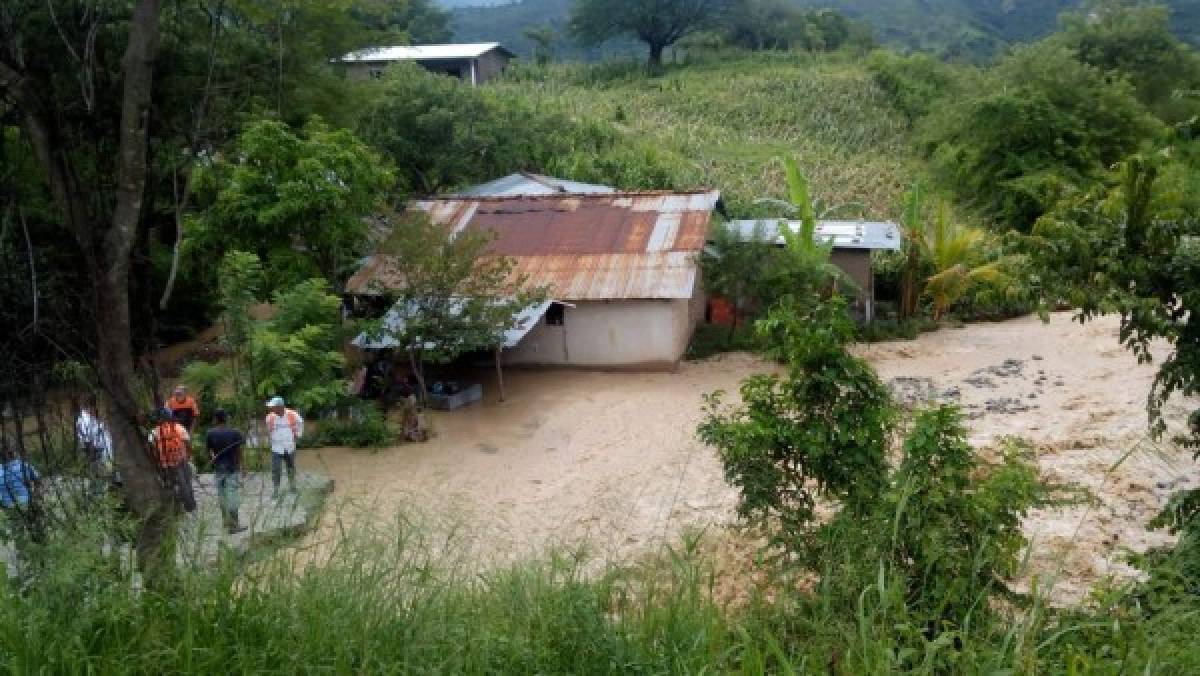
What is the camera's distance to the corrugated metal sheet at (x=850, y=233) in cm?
1831

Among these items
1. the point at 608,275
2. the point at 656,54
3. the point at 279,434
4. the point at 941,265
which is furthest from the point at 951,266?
the point at 656,54

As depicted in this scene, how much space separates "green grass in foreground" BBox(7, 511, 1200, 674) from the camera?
10.2 ft

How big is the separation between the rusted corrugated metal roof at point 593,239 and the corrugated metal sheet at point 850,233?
133 cm

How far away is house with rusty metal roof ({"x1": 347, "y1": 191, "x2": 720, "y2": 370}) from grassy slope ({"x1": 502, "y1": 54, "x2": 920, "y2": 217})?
218 inches

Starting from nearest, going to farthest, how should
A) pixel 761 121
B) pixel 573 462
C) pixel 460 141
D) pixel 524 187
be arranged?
pixel 573 462 < pixel 524 187 < pixel 460 141 < pixel 761 121

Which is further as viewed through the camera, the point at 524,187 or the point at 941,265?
the point at 524,187

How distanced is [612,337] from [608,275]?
105 cm

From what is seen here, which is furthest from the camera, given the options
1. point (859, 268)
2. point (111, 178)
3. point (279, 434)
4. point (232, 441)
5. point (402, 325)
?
point (859, 268)

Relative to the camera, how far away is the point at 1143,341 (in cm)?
577

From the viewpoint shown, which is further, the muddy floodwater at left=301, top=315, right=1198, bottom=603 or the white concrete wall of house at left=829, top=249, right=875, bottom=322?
the white concrete wall of house at left=829, top=249, right=875, bottom=322

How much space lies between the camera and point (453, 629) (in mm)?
3275

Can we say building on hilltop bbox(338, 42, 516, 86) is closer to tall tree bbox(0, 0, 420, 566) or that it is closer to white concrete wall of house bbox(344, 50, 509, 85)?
white concrete wall of house bbox(344, 50, 509, 85)

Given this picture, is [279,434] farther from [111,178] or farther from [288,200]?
[111,178]

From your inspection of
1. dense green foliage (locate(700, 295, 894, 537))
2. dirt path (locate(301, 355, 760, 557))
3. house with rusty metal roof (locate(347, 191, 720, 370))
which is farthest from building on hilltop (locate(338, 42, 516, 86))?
dense green foliage (locate(700, 295, 894, 537))
